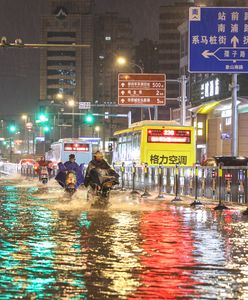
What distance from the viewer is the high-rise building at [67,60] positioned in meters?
183

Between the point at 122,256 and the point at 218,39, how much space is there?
18.3 metres

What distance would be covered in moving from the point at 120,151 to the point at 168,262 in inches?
1254

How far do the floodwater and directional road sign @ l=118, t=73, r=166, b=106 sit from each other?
28537mm

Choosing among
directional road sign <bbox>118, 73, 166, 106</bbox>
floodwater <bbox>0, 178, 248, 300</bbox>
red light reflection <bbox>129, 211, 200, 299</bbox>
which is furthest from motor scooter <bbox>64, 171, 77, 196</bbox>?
directional road sign <bbox>118, 73, 166, 106</bbox>

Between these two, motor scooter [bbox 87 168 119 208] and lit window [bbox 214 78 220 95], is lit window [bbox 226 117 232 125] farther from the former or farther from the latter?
motor scooter [bbox 87 168 119 208]

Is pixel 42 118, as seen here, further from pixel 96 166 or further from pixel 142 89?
pixel 96 166

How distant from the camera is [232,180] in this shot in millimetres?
22469

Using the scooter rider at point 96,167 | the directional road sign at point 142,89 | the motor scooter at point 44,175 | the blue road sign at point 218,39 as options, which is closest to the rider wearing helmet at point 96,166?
the scooter rider at point 96,167

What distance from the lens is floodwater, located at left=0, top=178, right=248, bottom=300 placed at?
26.3ft

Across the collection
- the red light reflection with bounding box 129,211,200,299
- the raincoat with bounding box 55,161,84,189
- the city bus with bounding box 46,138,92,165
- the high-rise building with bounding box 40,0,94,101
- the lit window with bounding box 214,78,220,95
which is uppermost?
the high-rise building with bounding box 40,0,94,101

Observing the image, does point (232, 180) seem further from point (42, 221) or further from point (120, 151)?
point (120, 151)

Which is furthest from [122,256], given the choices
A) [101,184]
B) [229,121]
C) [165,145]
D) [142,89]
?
[229,121]

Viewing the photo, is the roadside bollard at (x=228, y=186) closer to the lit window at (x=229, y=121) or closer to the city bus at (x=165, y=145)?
the city bus at (x=165, y=145)

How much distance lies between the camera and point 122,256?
10.7 m
